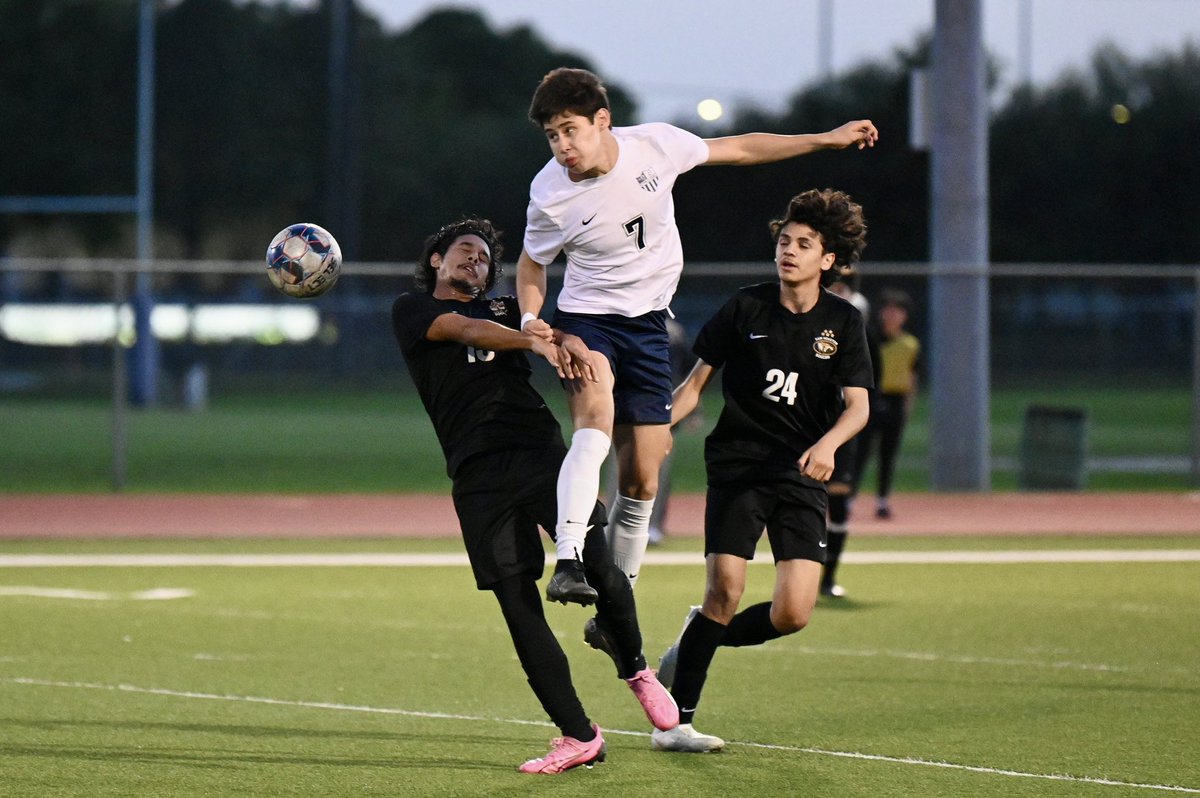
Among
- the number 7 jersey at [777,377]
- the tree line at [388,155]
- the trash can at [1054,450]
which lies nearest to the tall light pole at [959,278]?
the trash can at [1054,450]

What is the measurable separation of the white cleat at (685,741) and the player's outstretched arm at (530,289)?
64.3 inches

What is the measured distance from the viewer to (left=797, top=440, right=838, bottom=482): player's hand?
6902 mm

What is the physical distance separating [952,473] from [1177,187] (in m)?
43.7

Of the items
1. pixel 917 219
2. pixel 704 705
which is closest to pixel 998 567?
pixel 704 705

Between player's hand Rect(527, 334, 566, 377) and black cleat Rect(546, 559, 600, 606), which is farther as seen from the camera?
player's hand Rect(527, 334, 566, 377)

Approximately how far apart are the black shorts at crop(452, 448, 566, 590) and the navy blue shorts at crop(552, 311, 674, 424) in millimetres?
573

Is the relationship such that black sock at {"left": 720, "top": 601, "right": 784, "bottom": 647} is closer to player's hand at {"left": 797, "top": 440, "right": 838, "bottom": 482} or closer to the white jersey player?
the white jersey player

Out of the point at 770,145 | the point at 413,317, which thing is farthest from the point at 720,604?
the point at 770,145

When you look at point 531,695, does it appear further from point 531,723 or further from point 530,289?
point 530,289

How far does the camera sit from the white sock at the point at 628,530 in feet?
24.8

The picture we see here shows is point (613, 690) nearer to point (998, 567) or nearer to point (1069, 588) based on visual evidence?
point (1069, 588)

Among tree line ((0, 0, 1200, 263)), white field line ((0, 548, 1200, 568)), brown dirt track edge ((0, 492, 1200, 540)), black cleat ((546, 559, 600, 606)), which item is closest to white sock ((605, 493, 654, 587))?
black cleat ((546, 559, 600, 606))

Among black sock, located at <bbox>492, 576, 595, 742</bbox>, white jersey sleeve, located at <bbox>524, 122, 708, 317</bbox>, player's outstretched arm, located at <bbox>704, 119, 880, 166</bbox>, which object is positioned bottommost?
black sock, located at <bbox>492, 576, 595, 742</bbox>

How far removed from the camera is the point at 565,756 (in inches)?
263
